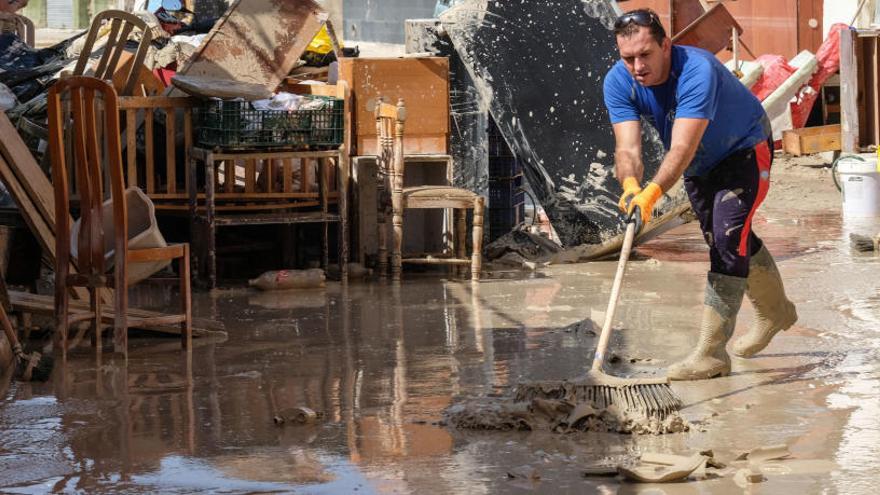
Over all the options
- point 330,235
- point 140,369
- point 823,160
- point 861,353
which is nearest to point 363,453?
point 140,369

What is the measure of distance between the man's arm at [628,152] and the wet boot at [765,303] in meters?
0.89

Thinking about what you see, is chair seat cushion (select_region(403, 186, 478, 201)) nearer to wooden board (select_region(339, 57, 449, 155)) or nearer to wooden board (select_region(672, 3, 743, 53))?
wooden board (select_region(339, 57, 449, 155))

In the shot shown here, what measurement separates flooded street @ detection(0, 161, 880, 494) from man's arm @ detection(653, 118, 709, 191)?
0.99m

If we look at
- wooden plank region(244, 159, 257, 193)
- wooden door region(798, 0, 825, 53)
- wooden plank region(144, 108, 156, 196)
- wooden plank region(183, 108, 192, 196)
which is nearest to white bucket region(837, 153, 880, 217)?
wooden plank region(244, 159, 257, 193)

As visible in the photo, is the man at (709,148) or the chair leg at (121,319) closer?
the man at (709,148)

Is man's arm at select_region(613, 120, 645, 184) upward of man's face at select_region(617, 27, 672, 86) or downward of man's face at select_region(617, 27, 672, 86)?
downward

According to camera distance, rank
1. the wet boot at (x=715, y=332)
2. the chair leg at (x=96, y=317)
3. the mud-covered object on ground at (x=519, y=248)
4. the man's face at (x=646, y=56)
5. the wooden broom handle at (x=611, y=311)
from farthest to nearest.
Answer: the mud-covered object on ground at (x=519, y=248) < the chair leg at (x=96, y=317) < the wet boot at (x=715, y=332) < the man's face at (x=646, y=56) < the wooden broom handle at (x=611, y=311)

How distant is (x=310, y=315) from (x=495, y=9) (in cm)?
392

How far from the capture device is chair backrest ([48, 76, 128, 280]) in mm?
7207

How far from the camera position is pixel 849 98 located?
16047mm

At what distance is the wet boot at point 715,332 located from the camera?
678 cm

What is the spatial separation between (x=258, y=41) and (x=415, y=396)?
16.6 feet

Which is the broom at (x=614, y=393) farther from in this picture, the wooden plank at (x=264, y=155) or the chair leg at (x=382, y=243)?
the chair leg at (x=382, y=243)

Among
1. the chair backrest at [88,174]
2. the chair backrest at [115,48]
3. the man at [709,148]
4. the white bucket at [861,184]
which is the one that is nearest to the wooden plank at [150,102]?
the chair backrest at [115,48]
